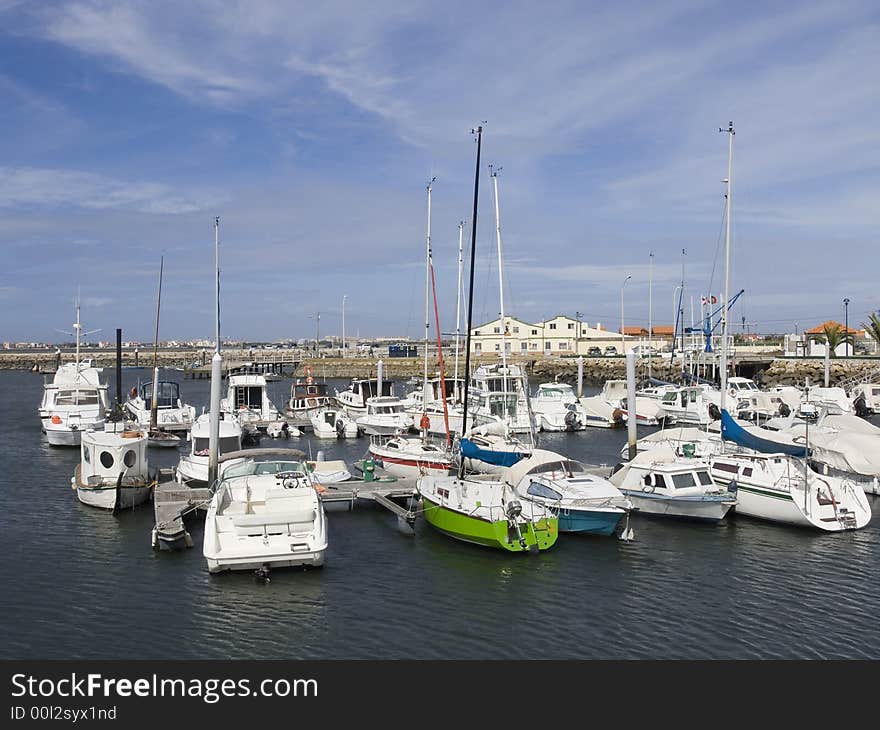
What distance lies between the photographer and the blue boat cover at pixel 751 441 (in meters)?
35.5

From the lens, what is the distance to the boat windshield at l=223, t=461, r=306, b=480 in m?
26.1

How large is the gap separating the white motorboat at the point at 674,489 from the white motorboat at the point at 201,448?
1592cm

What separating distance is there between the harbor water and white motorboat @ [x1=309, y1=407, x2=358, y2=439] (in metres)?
24.7

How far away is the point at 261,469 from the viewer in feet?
87.0

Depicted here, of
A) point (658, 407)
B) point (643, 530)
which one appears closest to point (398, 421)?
point (658, 407)

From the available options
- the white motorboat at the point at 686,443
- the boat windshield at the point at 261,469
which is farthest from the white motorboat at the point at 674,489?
the boat windshield at the point at 261,469

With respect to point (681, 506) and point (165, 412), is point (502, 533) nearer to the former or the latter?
point (681, 506)

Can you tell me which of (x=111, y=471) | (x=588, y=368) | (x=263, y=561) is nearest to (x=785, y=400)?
(x=111, y=471)

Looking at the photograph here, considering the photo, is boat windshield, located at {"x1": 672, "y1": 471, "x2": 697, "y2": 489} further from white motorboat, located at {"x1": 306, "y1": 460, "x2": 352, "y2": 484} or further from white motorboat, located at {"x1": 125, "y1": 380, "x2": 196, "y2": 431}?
white motorboat, located at {"x1": 125, "y1": 380, "x2": 196, "y2": 431}

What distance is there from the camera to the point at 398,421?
5216cm

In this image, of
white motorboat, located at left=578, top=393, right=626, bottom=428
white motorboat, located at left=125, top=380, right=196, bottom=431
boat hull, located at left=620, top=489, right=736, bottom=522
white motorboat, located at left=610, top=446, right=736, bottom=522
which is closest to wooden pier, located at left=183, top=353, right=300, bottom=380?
white motorboat, located at left=125, top=380, right=196, bottom=431
